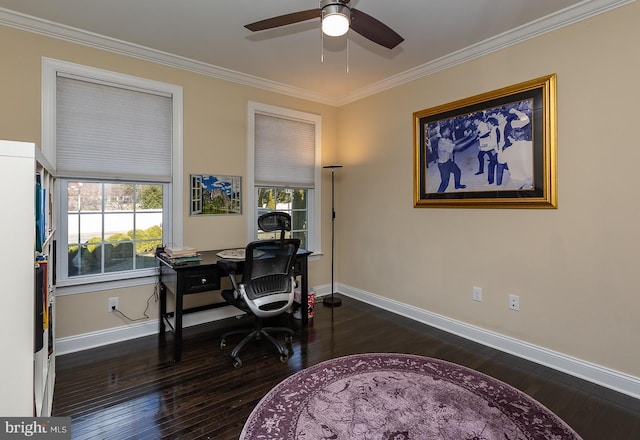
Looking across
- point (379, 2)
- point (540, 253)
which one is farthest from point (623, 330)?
point (379, 2)

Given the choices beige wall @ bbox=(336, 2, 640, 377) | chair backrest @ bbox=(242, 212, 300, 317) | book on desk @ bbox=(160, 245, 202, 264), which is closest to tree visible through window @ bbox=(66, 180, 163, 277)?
book on desk @ bbox=(160, 245, 202, 264)

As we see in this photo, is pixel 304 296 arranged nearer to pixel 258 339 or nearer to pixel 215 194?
pixel 258 339

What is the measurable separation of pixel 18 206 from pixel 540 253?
320 cm

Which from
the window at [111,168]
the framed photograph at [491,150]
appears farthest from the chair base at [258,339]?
the framed photograph at [491,150]

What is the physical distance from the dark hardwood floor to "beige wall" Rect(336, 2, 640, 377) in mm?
360

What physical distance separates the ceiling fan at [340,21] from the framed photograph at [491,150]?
4.19 ft

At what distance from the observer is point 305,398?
80.3 inches

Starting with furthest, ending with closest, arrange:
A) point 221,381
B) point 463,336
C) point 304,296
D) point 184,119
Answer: point 304,296 → point 184,119 → point 463,336 → point 221,381

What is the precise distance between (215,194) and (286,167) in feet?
3.18

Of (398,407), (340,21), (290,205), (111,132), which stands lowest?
(398,407)

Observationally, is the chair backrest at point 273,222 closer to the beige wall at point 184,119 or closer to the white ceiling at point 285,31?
the beige wall at point 184,119

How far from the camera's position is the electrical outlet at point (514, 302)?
2699mm

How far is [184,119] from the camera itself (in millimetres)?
3189

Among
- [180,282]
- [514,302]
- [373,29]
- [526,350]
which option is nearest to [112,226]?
[180,282]
